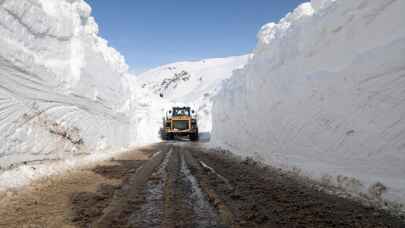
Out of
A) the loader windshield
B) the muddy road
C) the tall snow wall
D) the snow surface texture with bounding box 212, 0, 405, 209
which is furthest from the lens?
the loader windshield

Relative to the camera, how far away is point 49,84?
37.9 feet

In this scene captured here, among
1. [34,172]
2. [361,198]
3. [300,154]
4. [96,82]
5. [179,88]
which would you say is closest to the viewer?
[361,198]

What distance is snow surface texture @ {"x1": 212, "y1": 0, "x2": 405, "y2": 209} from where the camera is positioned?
21.8 ft

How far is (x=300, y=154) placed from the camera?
1027 cm

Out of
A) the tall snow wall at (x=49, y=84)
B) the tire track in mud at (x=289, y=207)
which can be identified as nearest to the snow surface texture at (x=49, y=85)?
the tall snow wall at (x=49, y=84)

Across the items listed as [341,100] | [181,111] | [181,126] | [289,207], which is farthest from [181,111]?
[289,207]

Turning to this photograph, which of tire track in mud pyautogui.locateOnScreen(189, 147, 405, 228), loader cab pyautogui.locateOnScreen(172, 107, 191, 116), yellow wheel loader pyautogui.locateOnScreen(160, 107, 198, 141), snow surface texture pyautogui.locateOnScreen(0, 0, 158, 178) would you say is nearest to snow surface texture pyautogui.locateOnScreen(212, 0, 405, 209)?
tire track in mud pyautogui.locateOnScreen(189, 147, 405, 228)

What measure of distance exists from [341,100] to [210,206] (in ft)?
19.3

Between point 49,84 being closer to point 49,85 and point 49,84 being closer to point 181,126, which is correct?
point 49,85

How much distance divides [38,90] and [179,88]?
91.3 metres

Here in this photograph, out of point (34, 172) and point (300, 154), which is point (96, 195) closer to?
point (34, 172)

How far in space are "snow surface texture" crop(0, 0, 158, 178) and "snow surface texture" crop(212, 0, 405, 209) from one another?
8770mm

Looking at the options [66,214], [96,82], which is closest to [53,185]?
[66,214]

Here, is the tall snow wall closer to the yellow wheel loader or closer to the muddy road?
the muddy road
